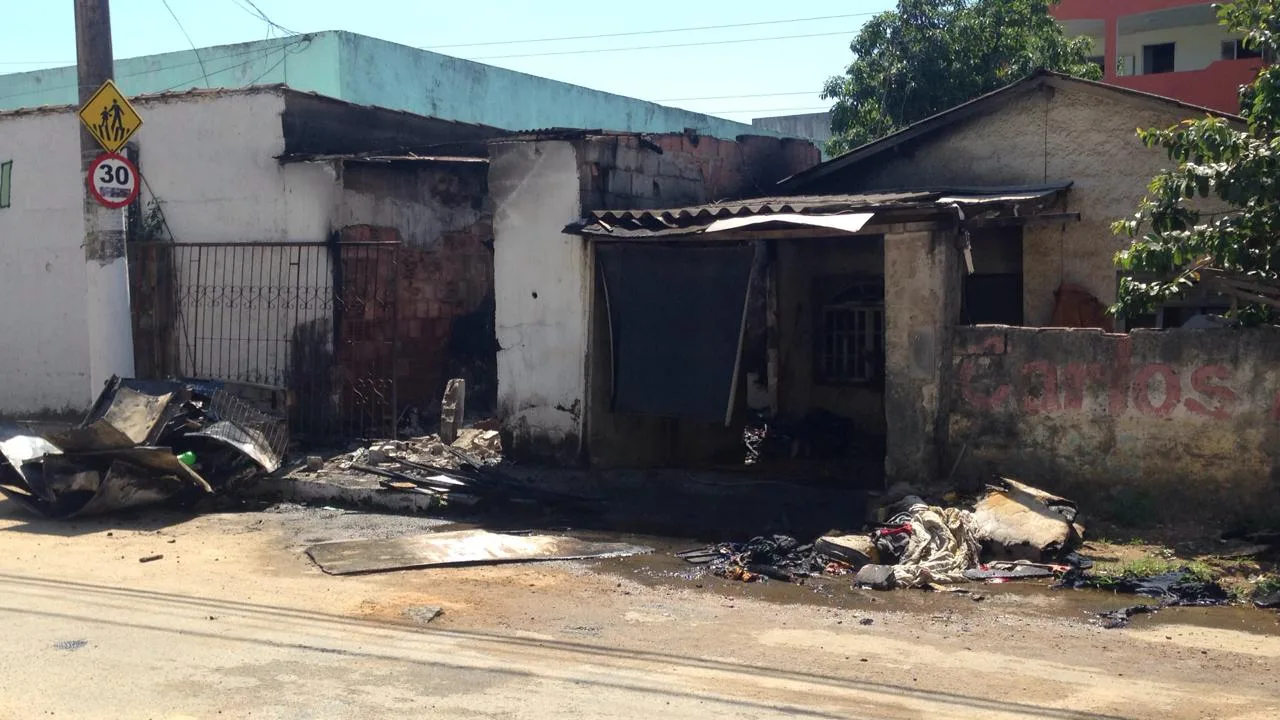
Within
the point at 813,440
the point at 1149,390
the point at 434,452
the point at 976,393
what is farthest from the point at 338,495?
the point at 1149,390

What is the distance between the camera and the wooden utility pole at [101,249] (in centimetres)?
1081

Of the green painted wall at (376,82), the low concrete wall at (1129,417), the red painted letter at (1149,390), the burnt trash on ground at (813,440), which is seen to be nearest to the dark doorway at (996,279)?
the burnt trash on ground at (813,440)

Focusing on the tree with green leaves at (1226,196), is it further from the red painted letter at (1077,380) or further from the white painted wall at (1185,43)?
the white painted wall at (1185,43)

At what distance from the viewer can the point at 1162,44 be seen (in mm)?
25062

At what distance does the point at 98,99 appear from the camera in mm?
10578

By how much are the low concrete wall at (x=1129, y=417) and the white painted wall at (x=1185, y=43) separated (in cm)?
1817

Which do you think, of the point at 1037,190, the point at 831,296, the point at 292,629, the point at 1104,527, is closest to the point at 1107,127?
the point at 1037,190

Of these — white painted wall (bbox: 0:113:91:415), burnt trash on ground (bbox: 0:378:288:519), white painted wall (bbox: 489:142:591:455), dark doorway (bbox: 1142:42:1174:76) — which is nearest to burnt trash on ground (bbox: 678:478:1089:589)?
white painted wall (bbox: 489:142:591:455)

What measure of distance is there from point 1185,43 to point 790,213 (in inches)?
736

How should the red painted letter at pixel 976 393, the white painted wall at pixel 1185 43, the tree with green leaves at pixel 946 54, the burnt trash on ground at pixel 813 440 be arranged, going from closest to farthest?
the red painted letter at pixel 976 393 < the burnt trash on ground at pixel 813 440 < the tree with green leaves at pixel 946 54 < the white painted wall at pixel 1185 43

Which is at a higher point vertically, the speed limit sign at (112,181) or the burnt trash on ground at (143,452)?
the speed limit sign at (112,181)

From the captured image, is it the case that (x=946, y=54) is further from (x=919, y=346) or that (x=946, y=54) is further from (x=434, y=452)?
(x=434, y=452)

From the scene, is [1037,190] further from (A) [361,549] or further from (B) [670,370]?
(A) [361,549]

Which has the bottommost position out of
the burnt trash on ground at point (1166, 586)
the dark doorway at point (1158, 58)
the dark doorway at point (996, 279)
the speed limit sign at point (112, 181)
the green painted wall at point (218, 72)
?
the burnt trash on ground at point (1166, 586)
